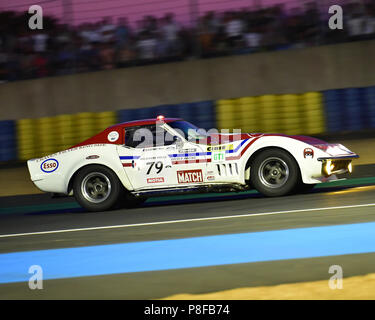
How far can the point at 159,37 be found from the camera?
60.4 ft

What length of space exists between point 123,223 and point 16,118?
1236 cm

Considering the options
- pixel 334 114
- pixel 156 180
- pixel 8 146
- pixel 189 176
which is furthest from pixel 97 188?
pixel 8 146

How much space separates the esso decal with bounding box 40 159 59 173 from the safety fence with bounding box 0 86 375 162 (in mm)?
8030

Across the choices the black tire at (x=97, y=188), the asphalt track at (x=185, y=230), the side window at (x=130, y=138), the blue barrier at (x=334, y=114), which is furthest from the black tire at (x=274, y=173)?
the blue barrier at (x=334, y=114)

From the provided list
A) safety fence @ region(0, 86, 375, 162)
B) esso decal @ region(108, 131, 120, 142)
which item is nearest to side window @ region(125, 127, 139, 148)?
esso decal @ region(108, 131, 120, 142)

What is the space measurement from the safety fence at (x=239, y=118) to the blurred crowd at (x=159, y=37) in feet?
5.31

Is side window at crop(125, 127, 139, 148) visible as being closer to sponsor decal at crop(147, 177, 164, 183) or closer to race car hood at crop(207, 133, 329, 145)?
sponsor decal at crop(147, 177, 164, 183)

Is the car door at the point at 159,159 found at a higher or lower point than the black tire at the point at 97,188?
higher

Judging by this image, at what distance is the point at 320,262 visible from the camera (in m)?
6.00

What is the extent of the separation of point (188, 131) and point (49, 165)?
2209 mm

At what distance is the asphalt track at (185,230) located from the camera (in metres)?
5.62

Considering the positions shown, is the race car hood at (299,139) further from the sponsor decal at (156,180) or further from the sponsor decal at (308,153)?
the sponsor decal at (156,180)

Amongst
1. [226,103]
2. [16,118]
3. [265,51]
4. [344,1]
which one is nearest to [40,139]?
[16,118]
